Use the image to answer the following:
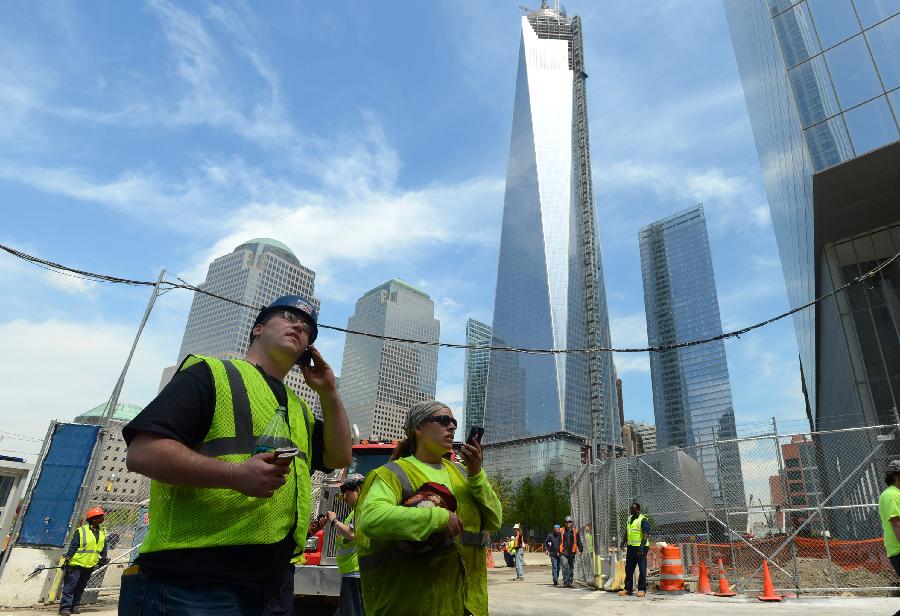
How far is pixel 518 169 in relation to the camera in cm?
13050

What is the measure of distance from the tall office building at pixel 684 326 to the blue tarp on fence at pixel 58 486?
166796mm

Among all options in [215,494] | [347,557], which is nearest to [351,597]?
[347,557]

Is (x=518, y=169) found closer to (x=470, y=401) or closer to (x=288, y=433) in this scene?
(x=470, y=401)

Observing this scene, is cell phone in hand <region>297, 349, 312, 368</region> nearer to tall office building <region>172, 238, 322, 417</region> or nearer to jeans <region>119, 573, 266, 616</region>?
jeans <region>119, 573, 266, 616</region>

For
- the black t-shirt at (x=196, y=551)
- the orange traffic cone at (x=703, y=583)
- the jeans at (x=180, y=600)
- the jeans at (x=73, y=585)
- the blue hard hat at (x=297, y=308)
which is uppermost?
the blue hard hat at (x=297, y=308)

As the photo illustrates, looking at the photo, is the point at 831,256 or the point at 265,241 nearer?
the point at 831,256

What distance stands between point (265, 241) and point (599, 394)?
119999mm

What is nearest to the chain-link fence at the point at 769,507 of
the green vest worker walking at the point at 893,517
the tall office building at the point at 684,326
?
the green vest worker walking at the point at 893,517

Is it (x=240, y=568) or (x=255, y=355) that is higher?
(x=255, y=355)

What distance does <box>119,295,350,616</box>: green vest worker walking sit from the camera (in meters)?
1.49

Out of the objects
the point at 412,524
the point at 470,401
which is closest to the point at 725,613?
the point at 412,524

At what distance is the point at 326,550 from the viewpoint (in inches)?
270

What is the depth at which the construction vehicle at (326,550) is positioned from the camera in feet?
19.5

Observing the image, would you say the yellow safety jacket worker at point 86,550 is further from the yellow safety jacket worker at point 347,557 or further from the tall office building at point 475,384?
the tall office building at point 475,384
